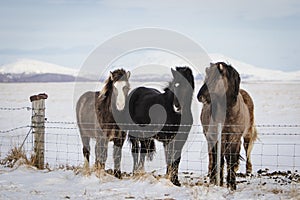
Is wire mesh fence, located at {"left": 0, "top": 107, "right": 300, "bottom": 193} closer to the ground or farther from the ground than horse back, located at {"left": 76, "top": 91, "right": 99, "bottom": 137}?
closer to the ground

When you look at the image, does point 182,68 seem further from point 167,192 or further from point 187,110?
point 167,192

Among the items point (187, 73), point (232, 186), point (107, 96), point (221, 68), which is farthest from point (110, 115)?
point (232, 186)

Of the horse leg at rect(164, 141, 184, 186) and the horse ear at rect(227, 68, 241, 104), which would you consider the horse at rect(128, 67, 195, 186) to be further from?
the horse ear at rect(227, 68, 241, 104)

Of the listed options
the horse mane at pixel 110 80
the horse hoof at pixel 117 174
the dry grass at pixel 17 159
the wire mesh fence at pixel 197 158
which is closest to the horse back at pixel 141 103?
the horse mane at pixel 110 80

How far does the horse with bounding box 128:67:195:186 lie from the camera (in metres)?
7.11

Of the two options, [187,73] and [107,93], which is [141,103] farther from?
[187,73]

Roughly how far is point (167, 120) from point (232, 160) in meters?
1.37

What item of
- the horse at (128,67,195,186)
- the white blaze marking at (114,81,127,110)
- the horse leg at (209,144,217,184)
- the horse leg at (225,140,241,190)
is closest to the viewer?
the horse leg at (225,140,241,190)

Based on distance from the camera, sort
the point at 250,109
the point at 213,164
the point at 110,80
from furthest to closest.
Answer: the point at 250,109
the point at 110,80
the point at 213,164

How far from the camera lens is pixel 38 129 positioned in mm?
8125

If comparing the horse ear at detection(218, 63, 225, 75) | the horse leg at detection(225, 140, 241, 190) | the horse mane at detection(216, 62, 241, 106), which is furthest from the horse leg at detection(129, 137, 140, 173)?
the horse ear at detection(218, 63, 225, 75)

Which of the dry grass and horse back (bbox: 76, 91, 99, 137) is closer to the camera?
the dry grass

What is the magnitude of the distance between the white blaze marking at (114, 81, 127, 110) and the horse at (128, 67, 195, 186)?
1.96 feet

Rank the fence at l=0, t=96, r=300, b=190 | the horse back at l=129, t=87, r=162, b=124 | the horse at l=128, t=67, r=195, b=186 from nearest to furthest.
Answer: the horse at l=128, t=67, r=195, b=186
the horse back at l=129, t=87, r=162, b=124
the fence at l=0, t=96, r=300, b=190
